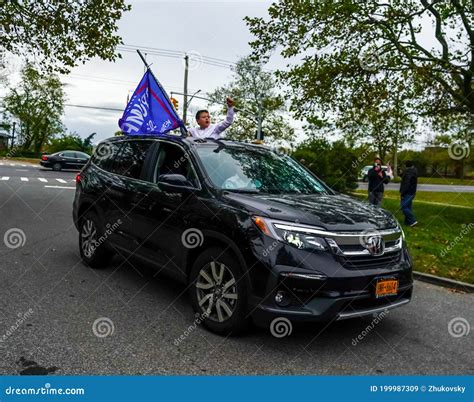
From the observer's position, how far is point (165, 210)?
Result: 4805mm

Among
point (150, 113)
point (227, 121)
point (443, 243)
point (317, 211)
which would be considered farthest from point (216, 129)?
point (443, 243)

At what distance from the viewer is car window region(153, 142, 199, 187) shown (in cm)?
480

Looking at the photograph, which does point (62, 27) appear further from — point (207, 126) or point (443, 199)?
point (443, 199)

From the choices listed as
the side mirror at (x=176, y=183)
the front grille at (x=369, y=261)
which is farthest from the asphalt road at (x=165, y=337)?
the side mirror at (x=176, y=183)

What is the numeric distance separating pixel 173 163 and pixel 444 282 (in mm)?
4208

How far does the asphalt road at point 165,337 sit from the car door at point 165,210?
1.85 ft

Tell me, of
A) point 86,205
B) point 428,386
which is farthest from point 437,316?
point 86,205

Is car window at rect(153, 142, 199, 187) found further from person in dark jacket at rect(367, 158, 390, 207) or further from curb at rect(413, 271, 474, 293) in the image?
person in dark jacket at rect(367, 158, 390, 207)

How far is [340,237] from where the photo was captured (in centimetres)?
375

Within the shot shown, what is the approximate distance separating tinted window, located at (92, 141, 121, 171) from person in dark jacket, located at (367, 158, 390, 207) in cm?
1110

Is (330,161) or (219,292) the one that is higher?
(330,161)

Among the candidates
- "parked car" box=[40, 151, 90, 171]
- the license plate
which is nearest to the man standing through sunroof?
the license plate

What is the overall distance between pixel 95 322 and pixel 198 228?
1.28 metres

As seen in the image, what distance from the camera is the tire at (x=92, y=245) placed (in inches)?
243
